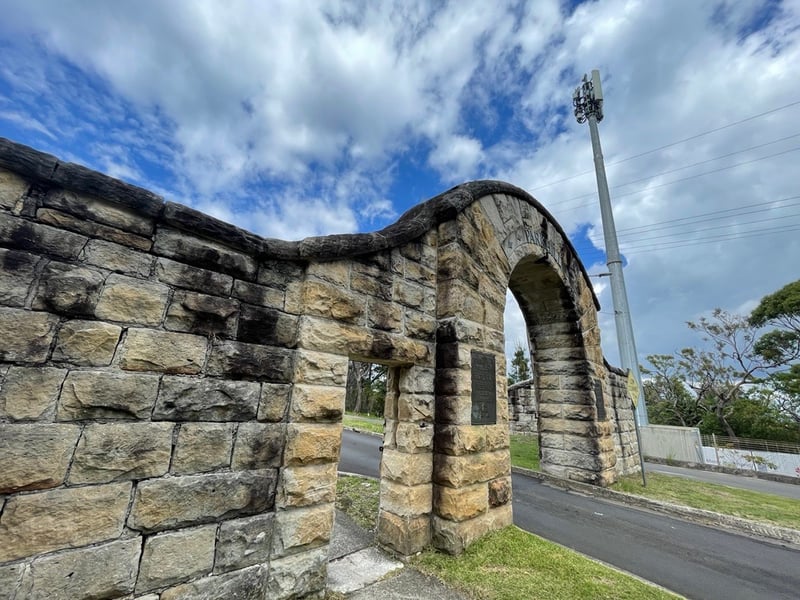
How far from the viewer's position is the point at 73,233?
1.83m

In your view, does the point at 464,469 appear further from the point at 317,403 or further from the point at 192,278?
the point at 192,278

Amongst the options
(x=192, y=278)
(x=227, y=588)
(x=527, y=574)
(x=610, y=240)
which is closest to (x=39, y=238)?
(x=192, y=278)

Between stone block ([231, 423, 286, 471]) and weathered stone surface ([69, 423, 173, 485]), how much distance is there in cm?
39

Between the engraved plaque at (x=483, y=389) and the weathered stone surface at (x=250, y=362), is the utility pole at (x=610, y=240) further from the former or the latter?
the weathered stone surface at (x=250, y=362)

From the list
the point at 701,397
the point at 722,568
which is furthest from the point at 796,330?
the point at 722,568

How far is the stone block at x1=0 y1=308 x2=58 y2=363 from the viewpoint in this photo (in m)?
1.61

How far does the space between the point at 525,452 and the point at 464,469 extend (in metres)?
6.88

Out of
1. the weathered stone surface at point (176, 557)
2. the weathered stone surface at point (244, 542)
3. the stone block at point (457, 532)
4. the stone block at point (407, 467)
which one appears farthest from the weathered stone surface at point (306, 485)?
the stone block at point (457, 532)

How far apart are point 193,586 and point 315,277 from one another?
2.03m

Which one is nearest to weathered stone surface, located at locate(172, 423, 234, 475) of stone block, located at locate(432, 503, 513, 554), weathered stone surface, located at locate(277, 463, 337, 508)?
weathered stone surface, located at locate(277, 463, 337, 508)

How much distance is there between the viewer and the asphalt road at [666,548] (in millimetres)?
3248

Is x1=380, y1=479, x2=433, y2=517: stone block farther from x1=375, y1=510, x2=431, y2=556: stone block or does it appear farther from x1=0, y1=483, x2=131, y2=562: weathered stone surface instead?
x1=0, y1=483, x2=131, y2=562: weathered stone surface

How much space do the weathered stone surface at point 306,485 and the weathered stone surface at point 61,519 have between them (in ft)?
2.84

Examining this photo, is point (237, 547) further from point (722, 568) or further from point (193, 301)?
point (722, 568)
